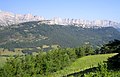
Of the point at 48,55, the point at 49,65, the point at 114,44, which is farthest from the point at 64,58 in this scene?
the point at 114,44

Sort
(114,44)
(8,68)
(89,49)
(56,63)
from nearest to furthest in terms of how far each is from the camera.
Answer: (114,44), (8,68), (56,63), (89,49)

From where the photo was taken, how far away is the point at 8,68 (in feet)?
389

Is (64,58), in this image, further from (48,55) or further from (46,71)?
Answer: (46,71)

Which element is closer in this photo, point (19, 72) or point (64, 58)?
point (19, 72)

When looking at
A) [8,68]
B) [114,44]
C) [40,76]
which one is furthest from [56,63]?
[114,44]

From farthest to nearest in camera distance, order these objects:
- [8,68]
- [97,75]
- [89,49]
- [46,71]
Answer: [89,49] < [46,71] < [8,68] < [97,75]

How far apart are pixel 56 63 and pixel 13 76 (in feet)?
95.1

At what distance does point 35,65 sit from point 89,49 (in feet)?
249

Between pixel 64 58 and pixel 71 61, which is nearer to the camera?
pixel 64 58

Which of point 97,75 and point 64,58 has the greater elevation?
point 97,75

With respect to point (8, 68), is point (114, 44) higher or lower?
higher

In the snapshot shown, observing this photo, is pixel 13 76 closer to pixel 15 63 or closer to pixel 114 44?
pixel 15 63

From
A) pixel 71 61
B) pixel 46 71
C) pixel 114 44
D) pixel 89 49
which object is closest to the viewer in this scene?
pixel 114 44

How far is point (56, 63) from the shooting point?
142 m
